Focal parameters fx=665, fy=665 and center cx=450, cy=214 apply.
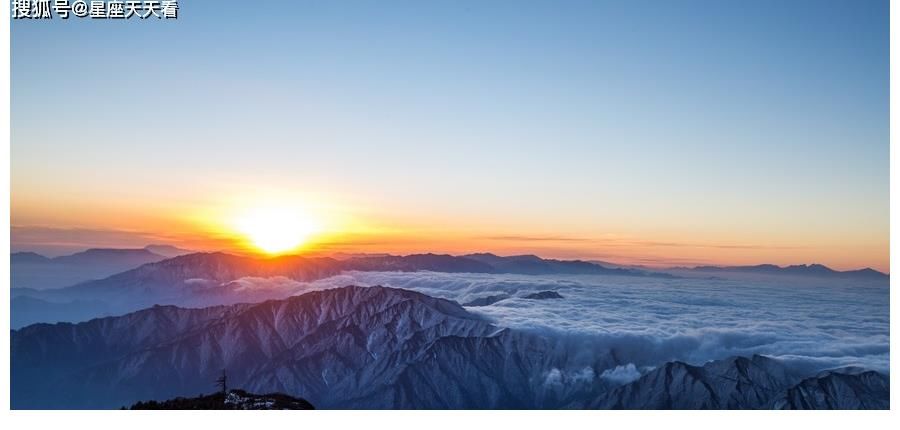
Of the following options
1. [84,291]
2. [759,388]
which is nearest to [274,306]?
[84,291]

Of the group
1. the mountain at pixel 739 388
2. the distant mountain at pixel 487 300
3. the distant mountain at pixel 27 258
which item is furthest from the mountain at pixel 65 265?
the mountain at pixel 739 388

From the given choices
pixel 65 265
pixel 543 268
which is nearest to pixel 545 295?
pixel 543 268

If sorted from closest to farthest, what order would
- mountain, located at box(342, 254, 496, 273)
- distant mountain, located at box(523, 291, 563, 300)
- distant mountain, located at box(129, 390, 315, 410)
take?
1. distant mountain, located at box(129, 390, 315, 410)
2. mountain, located at box(342, 254, 496, 273)
3. distant mountain, located at box(523, 291, 563, 300)

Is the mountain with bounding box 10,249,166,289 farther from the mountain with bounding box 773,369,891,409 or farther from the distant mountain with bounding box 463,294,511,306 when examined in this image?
the mountain with bounding box 773,369,891,409

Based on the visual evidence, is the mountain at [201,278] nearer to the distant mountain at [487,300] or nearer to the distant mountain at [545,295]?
the distant mountain at [545,295]

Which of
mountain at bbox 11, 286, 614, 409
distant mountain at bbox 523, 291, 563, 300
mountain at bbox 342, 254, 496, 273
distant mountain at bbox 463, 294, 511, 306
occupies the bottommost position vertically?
mountain at bbox 11, 286, 614, 409

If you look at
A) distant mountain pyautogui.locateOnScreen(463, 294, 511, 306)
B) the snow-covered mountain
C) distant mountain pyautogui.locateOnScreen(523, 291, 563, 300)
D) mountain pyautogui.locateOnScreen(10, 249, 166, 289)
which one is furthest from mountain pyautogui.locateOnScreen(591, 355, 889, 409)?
mountain pyautogui.locateOnScreen(10, 249, 166, 289)

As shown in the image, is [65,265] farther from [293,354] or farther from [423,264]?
[293,354]
